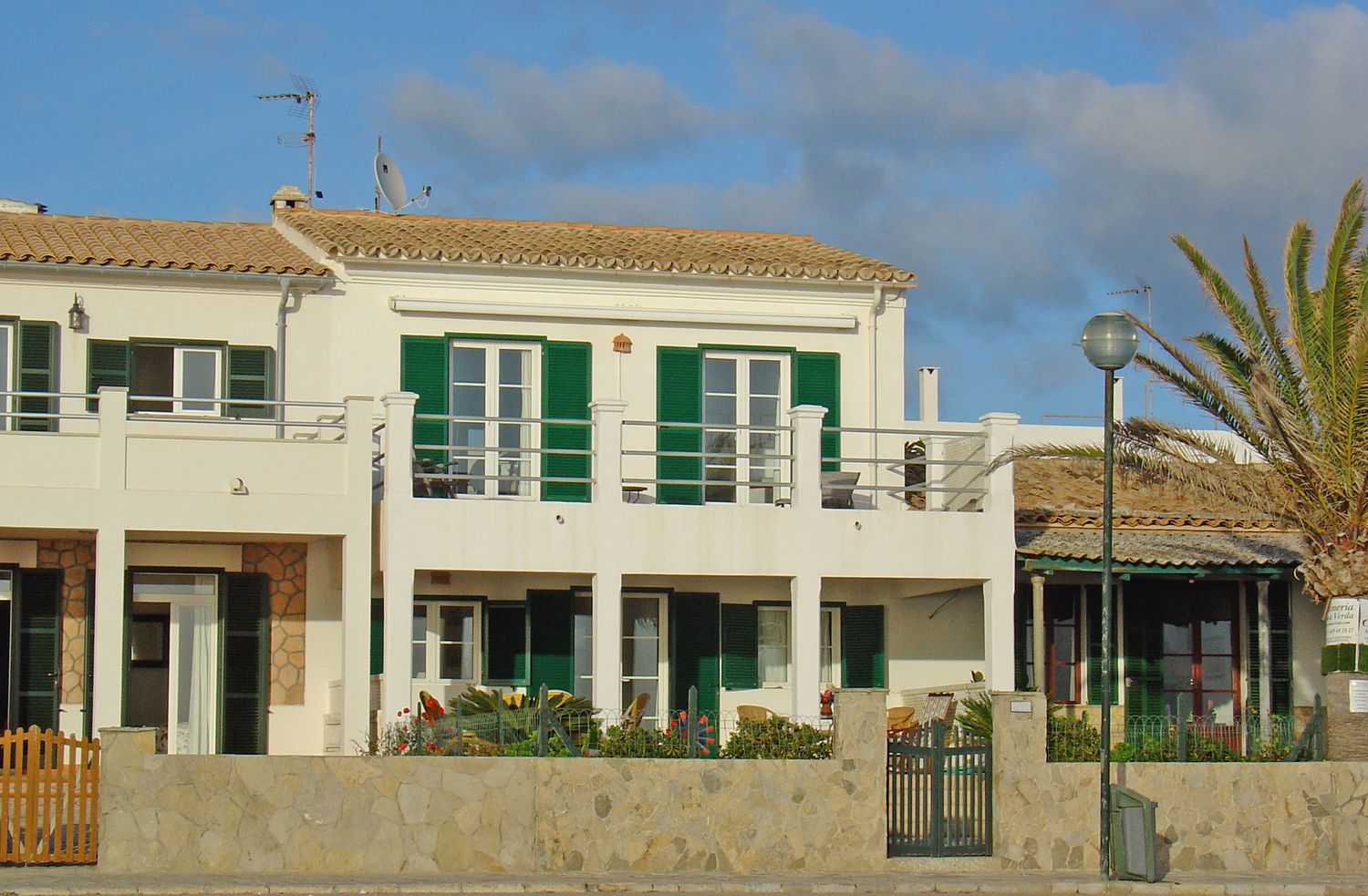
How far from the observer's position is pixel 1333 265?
730 inches

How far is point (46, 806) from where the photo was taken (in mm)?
15000

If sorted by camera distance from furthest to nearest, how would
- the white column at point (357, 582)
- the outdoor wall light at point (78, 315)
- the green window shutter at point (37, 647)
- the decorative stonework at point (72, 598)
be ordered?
the outdoor wall light at point (78, 315) < the decorative stonework at point (72, 598) < the green window shutter at point (37, 647) < the white column at point (357, 582)

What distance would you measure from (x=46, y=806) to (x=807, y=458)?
864 centimetres

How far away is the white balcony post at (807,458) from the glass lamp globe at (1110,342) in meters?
4.32

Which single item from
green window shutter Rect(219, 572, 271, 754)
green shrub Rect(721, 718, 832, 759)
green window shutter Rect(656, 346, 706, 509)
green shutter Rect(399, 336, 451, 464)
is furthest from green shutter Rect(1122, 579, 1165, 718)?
green window shutter Rect(219, 572, 271, 754)

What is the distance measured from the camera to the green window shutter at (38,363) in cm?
2028

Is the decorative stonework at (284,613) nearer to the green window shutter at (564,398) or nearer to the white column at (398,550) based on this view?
the white column at (398,550)

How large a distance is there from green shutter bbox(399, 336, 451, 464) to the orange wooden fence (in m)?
6.58

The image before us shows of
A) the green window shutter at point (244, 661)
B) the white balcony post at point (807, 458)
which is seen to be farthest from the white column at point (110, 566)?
the white balcony post at point (807, 458)

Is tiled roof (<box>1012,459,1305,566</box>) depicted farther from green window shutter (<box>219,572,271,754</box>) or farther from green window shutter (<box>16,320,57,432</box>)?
green window shutter (<box>16,320,57,432</box>)

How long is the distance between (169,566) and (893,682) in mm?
8559

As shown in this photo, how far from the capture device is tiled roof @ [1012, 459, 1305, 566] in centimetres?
2092

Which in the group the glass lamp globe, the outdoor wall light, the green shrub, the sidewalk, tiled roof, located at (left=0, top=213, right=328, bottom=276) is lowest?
the sidewalk

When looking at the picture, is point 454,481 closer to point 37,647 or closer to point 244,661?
point 244,661
